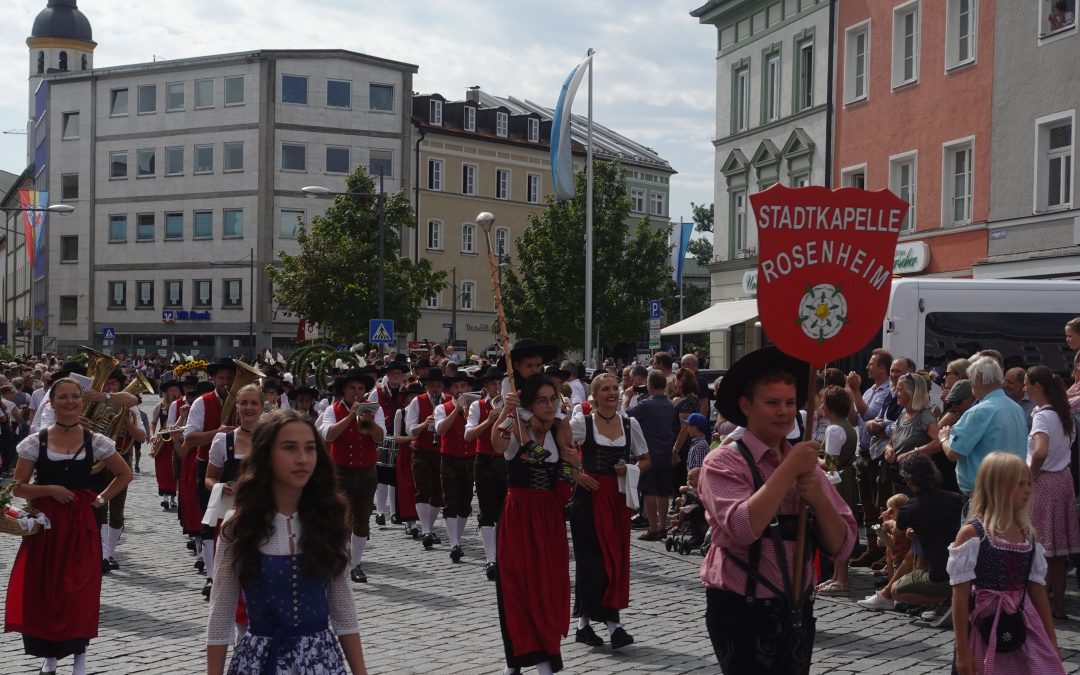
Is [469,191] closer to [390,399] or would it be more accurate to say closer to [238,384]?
[390,399]

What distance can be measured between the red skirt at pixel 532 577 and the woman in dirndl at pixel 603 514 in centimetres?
67

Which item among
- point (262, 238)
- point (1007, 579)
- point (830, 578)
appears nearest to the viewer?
point (1007, 579)

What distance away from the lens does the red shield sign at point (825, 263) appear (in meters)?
4.66

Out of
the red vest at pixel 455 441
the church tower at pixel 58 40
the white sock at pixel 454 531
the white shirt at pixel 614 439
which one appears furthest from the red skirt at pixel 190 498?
the church tower at pixel 58 40

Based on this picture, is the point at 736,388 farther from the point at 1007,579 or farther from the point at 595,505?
the point at 595,505

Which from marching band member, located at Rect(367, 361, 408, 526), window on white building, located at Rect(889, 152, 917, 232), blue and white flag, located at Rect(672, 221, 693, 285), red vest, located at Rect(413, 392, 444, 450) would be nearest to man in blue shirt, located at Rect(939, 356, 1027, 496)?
red vest, located at Rect(413, 392, 444, 450)

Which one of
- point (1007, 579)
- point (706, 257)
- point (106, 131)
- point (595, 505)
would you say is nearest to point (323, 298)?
point (106, 131)

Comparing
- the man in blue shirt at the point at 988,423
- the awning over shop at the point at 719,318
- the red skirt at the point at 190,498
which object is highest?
the awning over shop at the point at 719,318

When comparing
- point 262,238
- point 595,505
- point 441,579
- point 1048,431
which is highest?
point 262,238

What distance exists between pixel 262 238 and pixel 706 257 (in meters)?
62.1

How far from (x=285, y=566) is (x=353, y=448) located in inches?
303

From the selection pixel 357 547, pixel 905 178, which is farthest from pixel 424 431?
pixel 905 178

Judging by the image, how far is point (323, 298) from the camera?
43250 millimetres

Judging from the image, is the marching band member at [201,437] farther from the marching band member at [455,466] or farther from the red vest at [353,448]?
the marching band member at [455,466]
